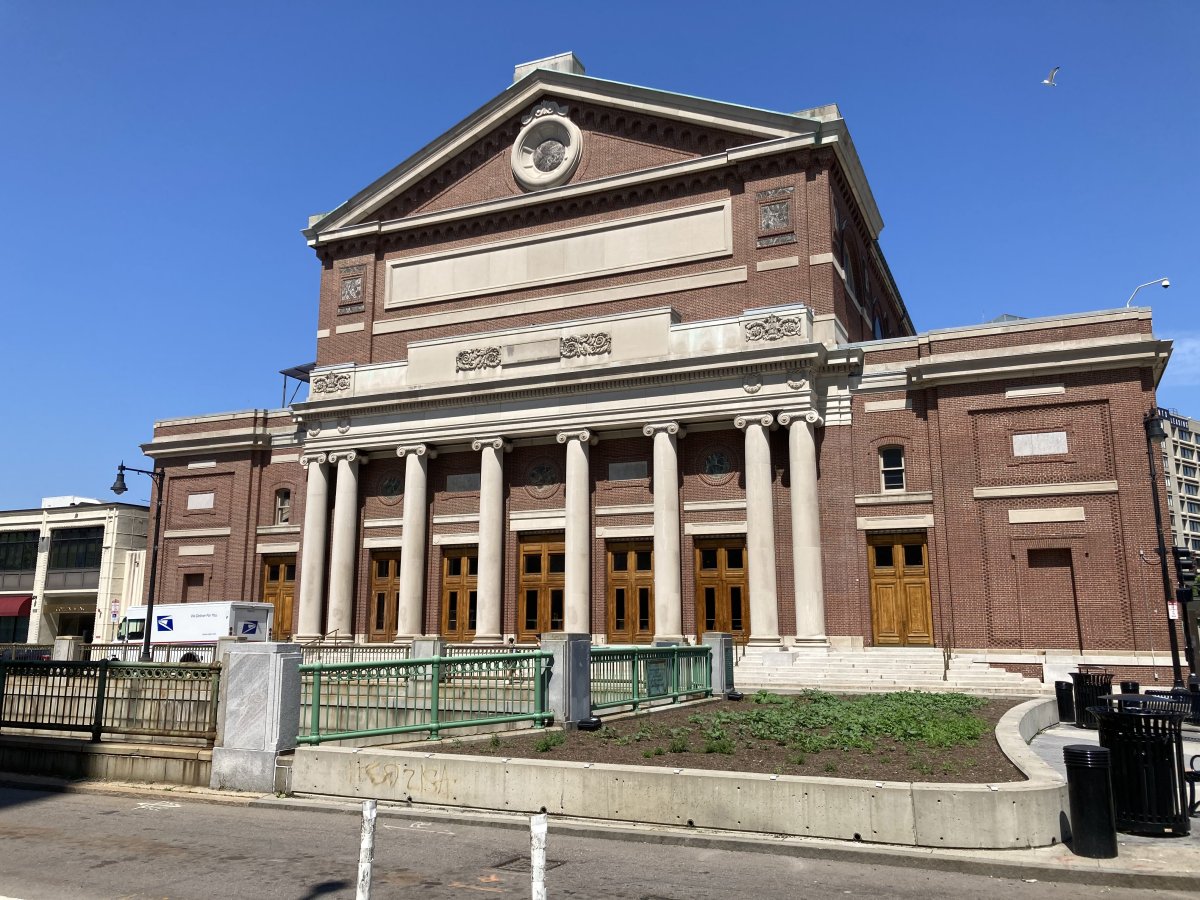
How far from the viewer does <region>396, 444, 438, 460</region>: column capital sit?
37.0m

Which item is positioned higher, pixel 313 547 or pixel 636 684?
pixel 313 547

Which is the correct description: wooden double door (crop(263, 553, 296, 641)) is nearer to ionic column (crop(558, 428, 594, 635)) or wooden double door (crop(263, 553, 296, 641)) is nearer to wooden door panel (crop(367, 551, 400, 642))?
wooden door panel (crop(367, 551, 400, 642))

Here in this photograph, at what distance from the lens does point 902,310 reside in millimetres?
53469

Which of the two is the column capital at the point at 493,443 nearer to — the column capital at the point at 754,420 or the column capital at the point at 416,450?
the column capital at the point at 416,450

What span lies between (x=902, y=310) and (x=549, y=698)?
43500 mm

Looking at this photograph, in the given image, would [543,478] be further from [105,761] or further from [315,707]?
[315,707]

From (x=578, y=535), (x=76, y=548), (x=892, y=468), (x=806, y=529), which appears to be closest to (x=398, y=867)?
(x=806, y=529)

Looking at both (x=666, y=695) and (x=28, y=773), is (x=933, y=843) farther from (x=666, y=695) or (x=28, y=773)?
(x=28, y=773)

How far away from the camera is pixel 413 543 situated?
119 ft

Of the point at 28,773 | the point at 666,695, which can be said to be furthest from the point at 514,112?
the point at 28,773

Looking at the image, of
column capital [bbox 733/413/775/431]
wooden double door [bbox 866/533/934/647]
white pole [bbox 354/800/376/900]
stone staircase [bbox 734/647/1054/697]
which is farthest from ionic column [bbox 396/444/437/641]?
white pole [bbox 354/800/376/900]

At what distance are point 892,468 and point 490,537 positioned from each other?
14.8 meters

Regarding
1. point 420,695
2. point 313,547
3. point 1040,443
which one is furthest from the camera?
point 313,547

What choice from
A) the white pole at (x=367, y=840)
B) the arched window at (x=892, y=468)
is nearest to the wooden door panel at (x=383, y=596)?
the arched window at (x=892, y=468)
